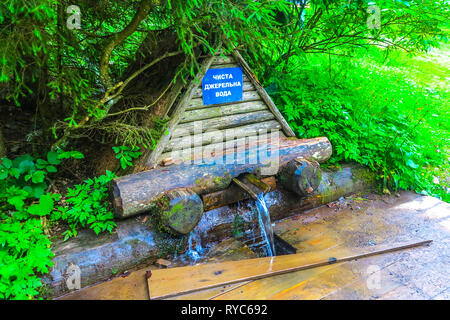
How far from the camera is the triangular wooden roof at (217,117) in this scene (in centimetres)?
414

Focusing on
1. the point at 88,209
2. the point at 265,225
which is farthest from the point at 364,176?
the point at 88,209

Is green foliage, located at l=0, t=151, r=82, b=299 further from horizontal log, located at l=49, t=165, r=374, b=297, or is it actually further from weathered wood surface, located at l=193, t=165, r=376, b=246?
weathered wood surface, located at l=193, t=165, r=376, b=246

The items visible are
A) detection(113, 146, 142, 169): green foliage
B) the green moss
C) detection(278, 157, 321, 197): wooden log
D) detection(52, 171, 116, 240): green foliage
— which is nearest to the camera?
detection(52, 171, 116, 240): green foliage

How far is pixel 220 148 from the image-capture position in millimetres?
4555

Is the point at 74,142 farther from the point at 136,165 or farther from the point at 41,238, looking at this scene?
the point at 41,238

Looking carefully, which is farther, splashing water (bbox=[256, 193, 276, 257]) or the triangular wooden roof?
splashing water (bbox=[256, 193, 276, 257])

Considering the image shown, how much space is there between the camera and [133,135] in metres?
4.16

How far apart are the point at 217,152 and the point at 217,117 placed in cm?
50

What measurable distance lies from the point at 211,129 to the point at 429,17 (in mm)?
3788

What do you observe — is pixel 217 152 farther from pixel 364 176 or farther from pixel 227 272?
pixel 364 176

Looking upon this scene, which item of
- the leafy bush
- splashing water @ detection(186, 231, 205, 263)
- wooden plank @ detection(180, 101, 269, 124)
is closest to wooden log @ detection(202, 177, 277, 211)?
splashing water @ detection(186, 231, 205, 263)

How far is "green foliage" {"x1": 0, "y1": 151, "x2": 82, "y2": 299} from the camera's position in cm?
290

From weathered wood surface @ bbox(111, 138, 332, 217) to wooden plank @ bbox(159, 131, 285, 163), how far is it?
0.11 metres
